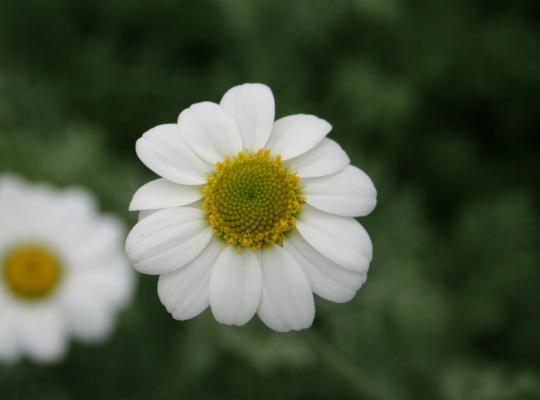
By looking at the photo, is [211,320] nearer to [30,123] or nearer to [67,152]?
[67,152]

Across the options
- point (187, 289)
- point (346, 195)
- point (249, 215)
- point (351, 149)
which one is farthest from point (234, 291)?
point (351, 149)

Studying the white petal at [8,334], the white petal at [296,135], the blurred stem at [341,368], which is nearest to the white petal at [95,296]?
the white petal at [8,334]

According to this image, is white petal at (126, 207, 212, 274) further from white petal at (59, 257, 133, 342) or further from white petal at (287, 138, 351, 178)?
white petal at (59, 257, 133, 342)

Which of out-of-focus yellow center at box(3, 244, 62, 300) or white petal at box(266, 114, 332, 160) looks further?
out-of-focus yellow center at box(3, 244, 62, 300)

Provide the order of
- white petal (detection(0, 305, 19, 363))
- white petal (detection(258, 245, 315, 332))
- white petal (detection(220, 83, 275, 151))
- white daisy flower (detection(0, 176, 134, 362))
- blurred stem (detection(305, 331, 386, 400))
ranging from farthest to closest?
white daisy flower (detection(0, 176, 134, 362)) → white petal (detection(0, 305, 19, 363)) → blurred stem (detection(305, 331, 386, 400)) → white petal (detection(220, 83, 275, 151)) → white petal (detection(258, 245, 315, 332))

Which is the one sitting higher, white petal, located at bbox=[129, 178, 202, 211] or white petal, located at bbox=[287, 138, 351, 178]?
white petal, located at bbox=[287, 138, 351, 178]

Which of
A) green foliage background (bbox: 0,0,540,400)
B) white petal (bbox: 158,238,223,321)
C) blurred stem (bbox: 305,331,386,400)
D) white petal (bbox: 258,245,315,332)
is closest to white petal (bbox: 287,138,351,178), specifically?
white petal (bbox: 258,245,315,332)

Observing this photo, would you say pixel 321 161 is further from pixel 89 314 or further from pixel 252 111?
pixel 89 314

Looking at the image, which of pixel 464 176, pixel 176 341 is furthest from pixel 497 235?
pixel 176 341
